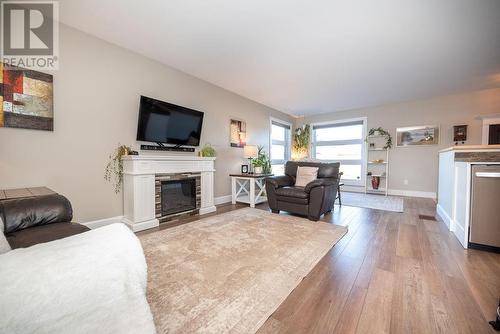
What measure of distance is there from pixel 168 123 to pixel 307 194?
8.35 ft

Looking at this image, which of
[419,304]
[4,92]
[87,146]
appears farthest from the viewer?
[87,146]

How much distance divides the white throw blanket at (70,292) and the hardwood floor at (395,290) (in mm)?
943

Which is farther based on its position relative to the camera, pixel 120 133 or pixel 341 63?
pixel 341 63

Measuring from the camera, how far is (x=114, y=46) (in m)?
2.86

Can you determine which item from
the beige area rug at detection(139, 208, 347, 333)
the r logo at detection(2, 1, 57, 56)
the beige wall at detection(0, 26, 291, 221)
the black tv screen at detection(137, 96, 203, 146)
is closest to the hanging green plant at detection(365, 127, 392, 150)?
the beige area rug at detection(139, 208, 347, 333)

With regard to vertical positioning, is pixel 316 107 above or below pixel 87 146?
above

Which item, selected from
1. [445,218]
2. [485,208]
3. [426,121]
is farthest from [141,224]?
[426,121]

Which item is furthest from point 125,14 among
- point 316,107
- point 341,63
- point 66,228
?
point 316,107

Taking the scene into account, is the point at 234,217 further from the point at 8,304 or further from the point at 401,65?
the point at 401,65

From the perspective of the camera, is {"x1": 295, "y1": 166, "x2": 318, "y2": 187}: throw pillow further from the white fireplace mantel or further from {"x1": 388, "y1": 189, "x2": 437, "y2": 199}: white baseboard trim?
{"x1": 388, "y1": 189, "x2": 437, "y2": 199}: white baseboard trim

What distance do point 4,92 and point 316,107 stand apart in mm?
6063

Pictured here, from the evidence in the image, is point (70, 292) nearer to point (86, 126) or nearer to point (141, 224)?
point (141, 224)

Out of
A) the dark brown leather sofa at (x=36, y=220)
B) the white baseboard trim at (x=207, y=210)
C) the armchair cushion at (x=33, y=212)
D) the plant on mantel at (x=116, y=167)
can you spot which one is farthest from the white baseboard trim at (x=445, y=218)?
the plant on mantel at (x=116, y=167)

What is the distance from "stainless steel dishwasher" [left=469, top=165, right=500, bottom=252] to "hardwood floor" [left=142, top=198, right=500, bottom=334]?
0.45 ft
